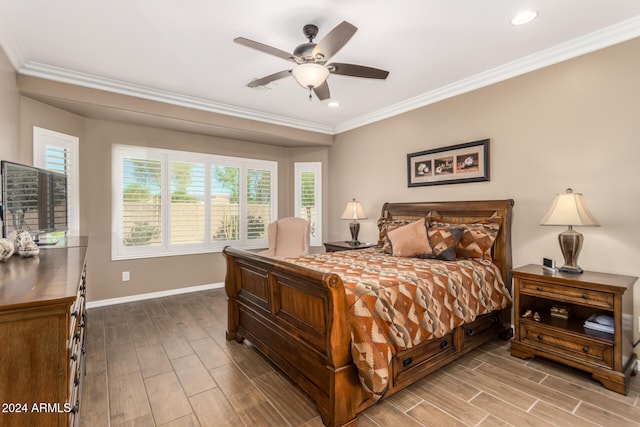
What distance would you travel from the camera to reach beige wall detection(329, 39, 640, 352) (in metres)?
2.53

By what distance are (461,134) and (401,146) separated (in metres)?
0.88

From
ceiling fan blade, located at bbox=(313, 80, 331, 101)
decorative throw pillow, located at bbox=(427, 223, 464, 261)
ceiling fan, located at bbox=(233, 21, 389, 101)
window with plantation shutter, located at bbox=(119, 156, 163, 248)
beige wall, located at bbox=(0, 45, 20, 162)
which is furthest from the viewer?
window with plantation shutter, located at bbox=(119, 156, 163, 248)

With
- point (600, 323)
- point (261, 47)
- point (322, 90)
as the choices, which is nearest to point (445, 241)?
point (600, 323)

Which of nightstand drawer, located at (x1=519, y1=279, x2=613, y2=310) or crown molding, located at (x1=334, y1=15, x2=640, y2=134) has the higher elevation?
crown molding, located at (x1=334, y1=15, x2=640, y2=134)

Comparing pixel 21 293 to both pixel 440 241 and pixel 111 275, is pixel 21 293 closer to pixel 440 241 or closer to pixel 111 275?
pixel 440 241

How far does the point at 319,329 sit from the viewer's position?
1.93 m

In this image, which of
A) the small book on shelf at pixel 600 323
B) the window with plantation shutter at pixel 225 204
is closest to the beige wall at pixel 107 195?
the window with plantation shutter at pixel 225 204

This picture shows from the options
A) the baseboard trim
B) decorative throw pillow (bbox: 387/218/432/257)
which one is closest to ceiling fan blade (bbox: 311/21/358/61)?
decorative throw pillow (bbox: 387/218/432/257)

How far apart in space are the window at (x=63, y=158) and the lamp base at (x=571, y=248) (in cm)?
531

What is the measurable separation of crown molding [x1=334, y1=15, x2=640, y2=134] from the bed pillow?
60.5 inches

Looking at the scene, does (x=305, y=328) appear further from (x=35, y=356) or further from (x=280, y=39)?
(x=280, y=39)

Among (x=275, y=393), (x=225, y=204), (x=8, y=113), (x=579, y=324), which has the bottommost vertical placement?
(x=275, y=393)

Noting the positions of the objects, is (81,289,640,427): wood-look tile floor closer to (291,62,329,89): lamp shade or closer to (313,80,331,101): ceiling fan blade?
(291,62,329,89): lamp shade

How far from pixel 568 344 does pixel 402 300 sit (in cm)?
153
